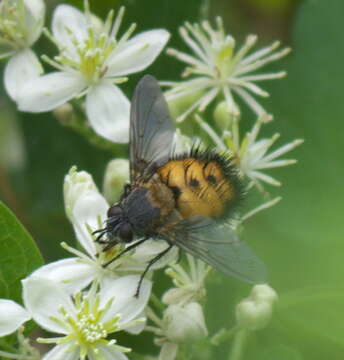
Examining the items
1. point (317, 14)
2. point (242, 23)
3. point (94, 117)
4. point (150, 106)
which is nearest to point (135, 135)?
point (150, 106)

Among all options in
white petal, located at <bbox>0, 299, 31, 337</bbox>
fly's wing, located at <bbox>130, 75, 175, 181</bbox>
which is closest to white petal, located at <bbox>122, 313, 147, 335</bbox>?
white petal, located at <bbox>0, 299, 31, 337</bbox>

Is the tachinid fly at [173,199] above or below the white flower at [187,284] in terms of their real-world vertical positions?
above

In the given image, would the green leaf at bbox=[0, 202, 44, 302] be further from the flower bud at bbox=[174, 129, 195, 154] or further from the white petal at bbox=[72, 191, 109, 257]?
the flower bud at bbox=[174, 129, 195, 154]

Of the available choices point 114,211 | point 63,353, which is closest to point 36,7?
point 114,211

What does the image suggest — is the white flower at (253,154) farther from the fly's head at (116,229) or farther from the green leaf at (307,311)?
the fly's head at (116,229)

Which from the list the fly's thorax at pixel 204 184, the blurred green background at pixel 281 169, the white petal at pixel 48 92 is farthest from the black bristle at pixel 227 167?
the white petal at pixel 48 92

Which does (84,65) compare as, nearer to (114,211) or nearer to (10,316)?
(114,211)

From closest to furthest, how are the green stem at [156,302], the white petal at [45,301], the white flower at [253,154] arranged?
1. the white petal at [45,301]
2. the green stem at [156,302]
3. the white flower at [253,154]
